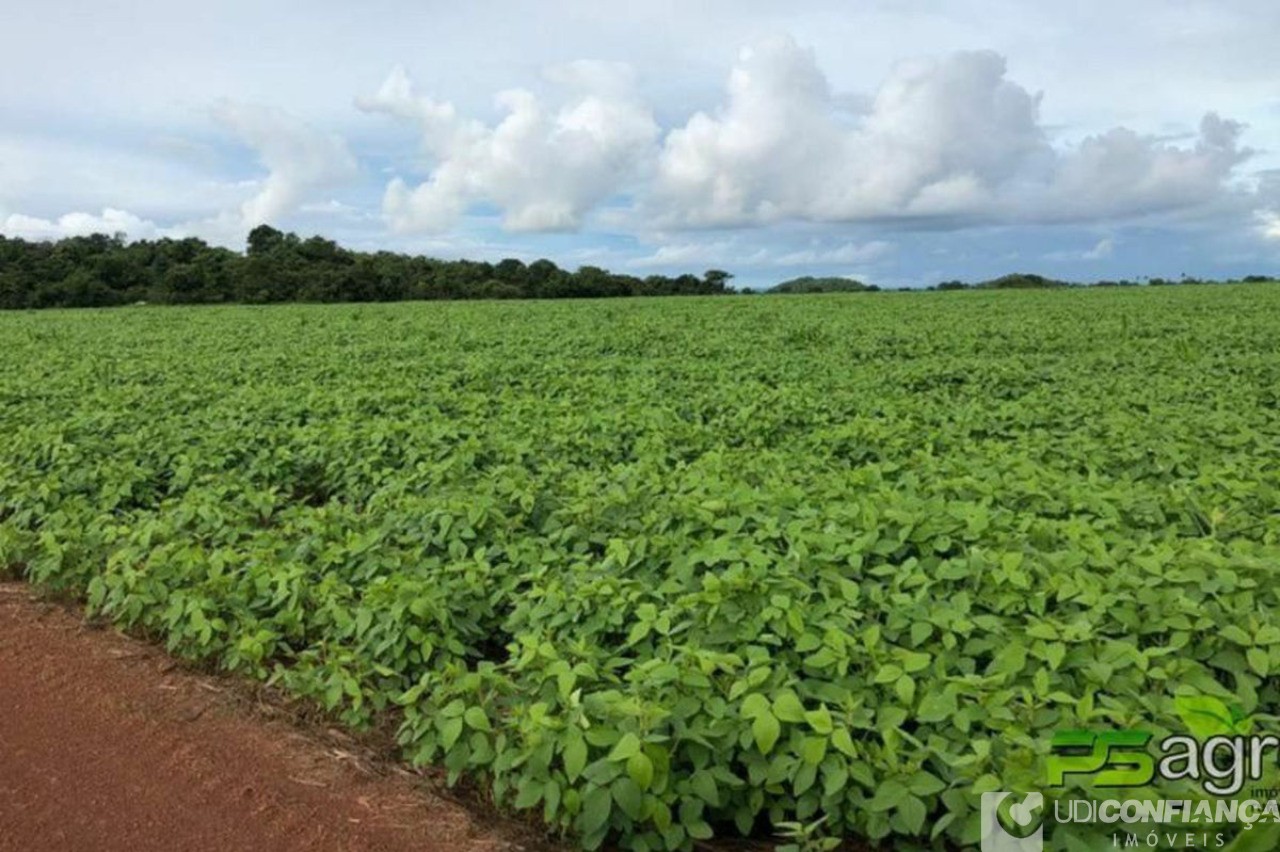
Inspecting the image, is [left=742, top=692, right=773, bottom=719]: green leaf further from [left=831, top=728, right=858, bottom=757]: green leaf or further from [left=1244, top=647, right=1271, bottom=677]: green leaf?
[left=1244, top=647, right=1271, bottom=677]: green leaf

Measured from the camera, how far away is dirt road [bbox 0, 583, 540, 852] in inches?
122

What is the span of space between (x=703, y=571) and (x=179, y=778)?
232 cm

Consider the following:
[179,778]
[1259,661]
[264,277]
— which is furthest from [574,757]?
[264,277]

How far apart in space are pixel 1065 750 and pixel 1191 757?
0.37 m

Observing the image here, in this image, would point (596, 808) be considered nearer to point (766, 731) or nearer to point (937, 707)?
point (766, 731)

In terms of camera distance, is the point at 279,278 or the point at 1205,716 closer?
the point at 1205,716

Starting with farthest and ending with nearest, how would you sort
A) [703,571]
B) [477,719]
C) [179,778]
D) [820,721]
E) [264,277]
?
[264,277] < [703,571] < [179,778] < [477,719] < [820,721]

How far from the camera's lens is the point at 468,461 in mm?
6582

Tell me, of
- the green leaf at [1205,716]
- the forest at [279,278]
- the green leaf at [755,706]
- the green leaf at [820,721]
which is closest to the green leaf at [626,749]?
the green leaf at [755,706]

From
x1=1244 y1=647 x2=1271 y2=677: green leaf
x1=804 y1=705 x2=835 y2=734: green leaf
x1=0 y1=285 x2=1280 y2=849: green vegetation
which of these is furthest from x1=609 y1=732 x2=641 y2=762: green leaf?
x1=1244 y1=647 x2=1271 y2=677: green leaf

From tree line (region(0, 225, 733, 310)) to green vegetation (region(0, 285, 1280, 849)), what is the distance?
50.9 metres

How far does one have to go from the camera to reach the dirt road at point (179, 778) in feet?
10.1

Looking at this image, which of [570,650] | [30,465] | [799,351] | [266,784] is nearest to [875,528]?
[570,650]
